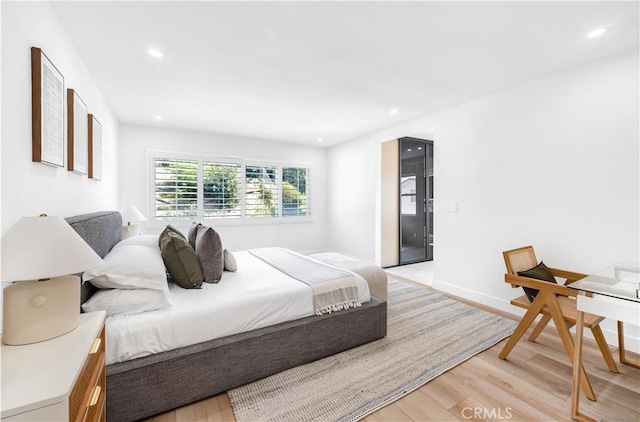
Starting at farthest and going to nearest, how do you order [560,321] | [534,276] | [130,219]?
[130,219] < [534,276] < [560,321]

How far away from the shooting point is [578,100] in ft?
8.10

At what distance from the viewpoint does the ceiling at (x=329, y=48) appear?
1751mm

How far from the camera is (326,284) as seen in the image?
7.21ft

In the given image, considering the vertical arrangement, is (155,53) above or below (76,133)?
above

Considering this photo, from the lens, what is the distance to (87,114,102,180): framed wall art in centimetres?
241

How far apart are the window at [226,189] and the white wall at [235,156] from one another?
0.14 meters

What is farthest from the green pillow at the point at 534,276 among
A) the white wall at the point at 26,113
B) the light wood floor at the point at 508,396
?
the white wall at the point at 26,113

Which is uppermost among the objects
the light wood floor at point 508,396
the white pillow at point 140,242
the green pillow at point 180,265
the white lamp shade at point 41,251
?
the white lamp shade at point 41,251

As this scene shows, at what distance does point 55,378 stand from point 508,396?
229cm

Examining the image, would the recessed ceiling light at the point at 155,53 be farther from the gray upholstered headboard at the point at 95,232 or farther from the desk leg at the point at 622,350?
the desk leg at the point at 622,350

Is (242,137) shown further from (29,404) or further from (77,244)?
(29,404)

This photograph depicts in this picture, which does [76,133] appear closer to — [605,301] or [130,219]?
[130,219]

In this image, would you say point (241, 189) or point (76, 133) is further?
point (241, 189)

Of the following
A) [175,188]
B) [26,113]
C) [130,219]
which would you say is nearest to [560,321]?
[26,113]
